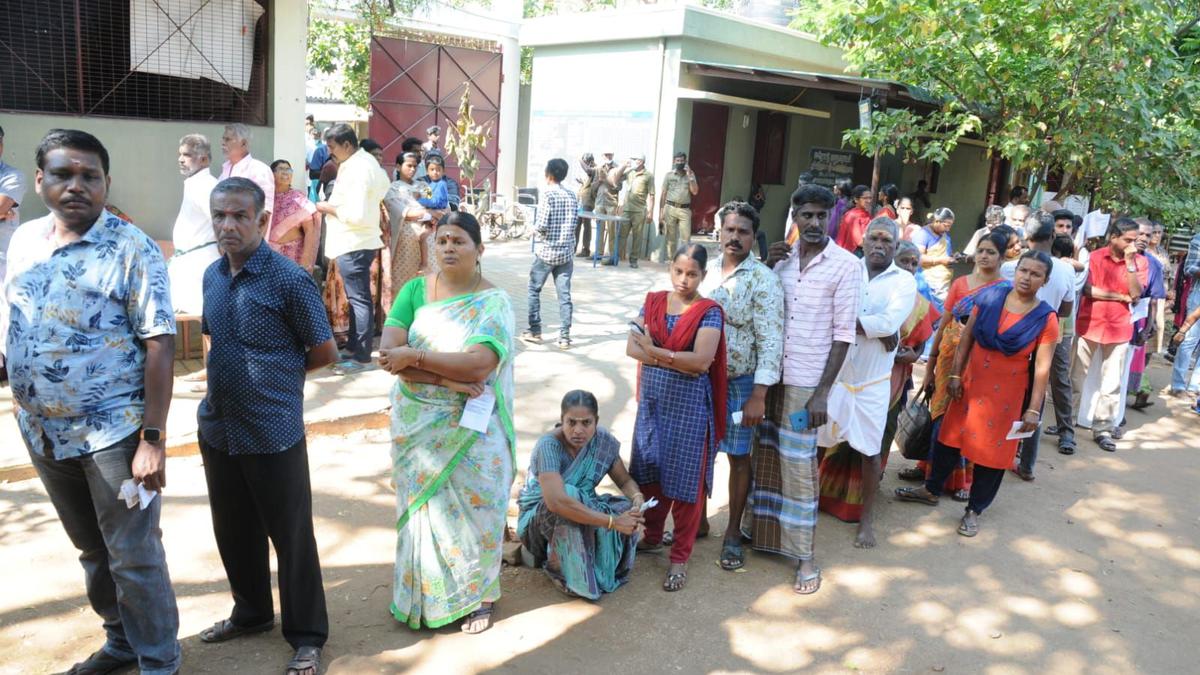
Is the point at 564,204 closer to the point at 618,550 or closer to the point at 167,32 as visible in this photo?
the point at 167,32

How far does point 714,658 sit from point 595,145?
39.5ft

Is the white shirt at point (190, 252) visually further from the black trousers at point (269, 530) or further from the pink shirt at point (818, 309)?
the pink shirt at point (818, 309)

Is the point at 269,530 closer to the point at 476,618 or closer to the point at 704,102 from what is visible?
the point at 476,618

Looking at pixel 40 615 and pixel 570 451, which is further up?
pixel 570 451

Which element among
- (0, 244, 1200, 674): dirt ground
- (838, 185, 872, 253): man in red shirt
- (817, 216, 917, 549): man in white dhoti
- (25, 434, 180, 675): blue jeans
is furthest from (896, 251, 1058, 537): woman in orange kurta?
(838, 185, 872, 253): man in red shirt

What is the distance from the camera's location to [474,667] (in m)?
3.36

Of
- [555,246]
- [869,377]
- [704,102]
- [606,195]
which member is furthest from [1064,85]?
[606,195]

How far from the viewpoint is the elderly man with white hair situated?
5949mm

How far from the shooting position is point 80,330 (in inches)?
107

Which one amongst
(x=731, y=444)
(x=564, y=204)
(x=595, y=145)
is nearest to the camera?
(x=731, y=444)

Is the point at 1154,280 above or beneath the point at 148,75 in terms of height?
beneath

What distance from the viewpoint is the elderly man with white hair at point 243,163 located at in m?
5.95

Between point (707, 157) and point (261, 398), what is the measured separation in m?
12.5

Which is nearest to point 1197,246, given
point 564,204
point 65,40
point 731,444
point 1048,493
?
point 1048,493
